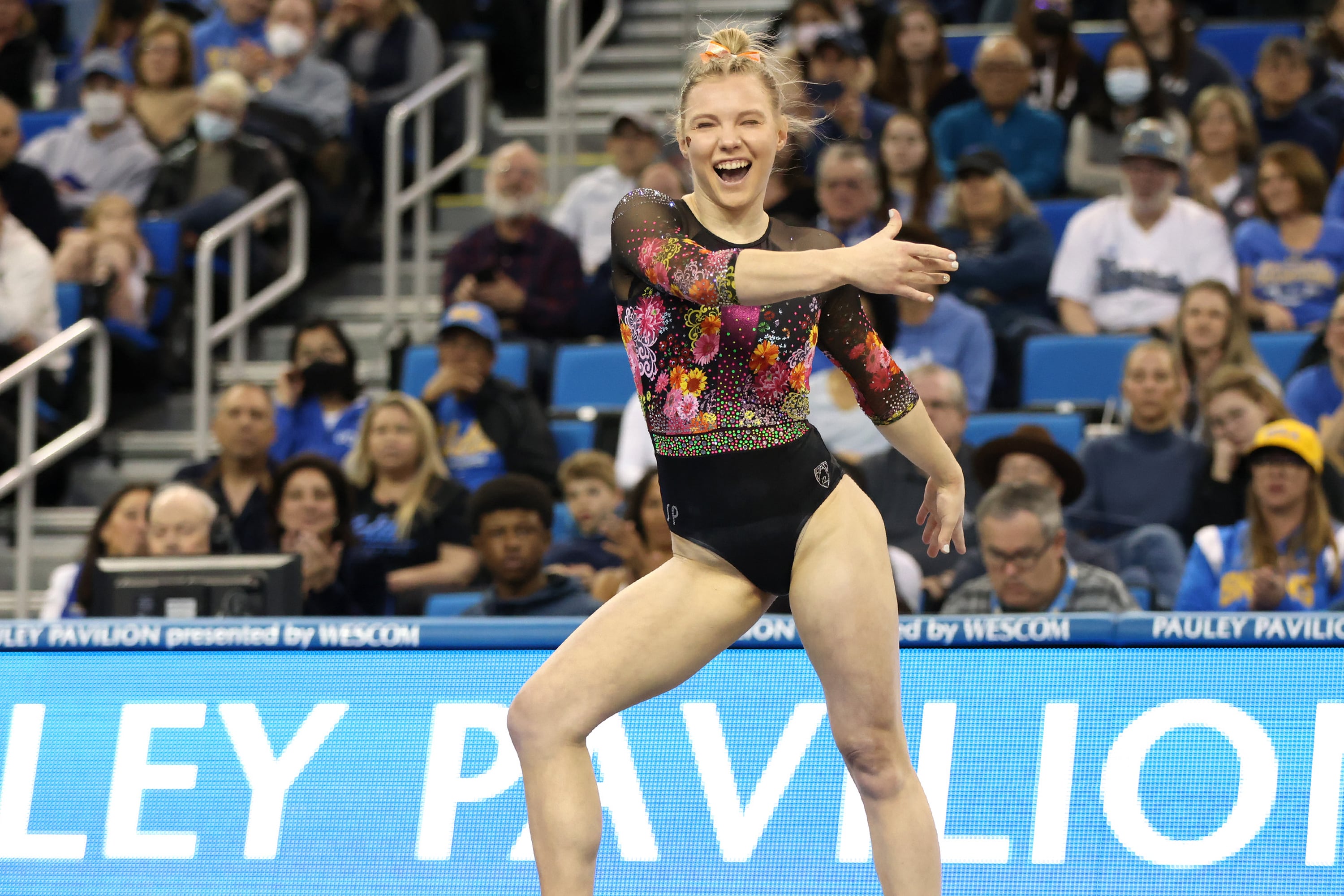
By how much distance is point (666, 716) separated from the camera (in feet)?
14.1

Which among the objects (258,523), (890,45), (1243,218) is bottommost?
(258,523)

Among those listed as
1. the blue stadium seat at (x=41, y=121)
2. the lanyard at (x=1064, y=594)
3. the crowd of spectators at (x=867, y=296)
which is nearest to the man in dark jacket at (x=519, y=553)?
the crowd of spectators at (x=867, y=296)

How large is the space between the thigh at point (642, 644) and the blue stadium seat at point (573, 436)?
4.49 m

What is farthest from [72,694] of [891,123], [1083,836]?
[891,123]

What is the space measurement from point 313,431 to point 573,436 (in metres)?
1.18

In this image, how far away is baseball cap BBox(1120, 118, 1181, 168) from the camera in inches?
318

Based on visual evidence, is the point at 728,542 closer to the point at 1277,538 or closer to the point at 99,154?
the point at 1277,538

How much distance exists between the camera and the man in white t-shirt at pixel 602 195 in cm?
906

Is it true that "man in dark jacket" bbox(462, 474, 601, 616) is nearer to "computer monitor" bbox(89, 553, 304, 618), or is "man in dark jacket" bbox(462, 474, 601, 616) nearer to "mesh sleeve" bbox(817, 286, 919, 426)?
"computer monitor" bbox(89, 553, 304, 618)

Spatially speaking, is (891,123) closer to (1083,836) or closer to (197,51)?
(197,51)

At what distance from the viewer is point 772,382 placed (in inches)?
129

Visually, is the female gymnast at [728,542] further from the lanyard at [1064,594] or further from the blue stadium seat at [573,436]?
the blue stadium seat at [573,436]

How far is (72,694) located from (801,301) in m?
2.26

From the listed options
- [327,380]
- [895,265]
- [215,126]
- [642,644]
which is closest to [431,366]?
[327,380]
